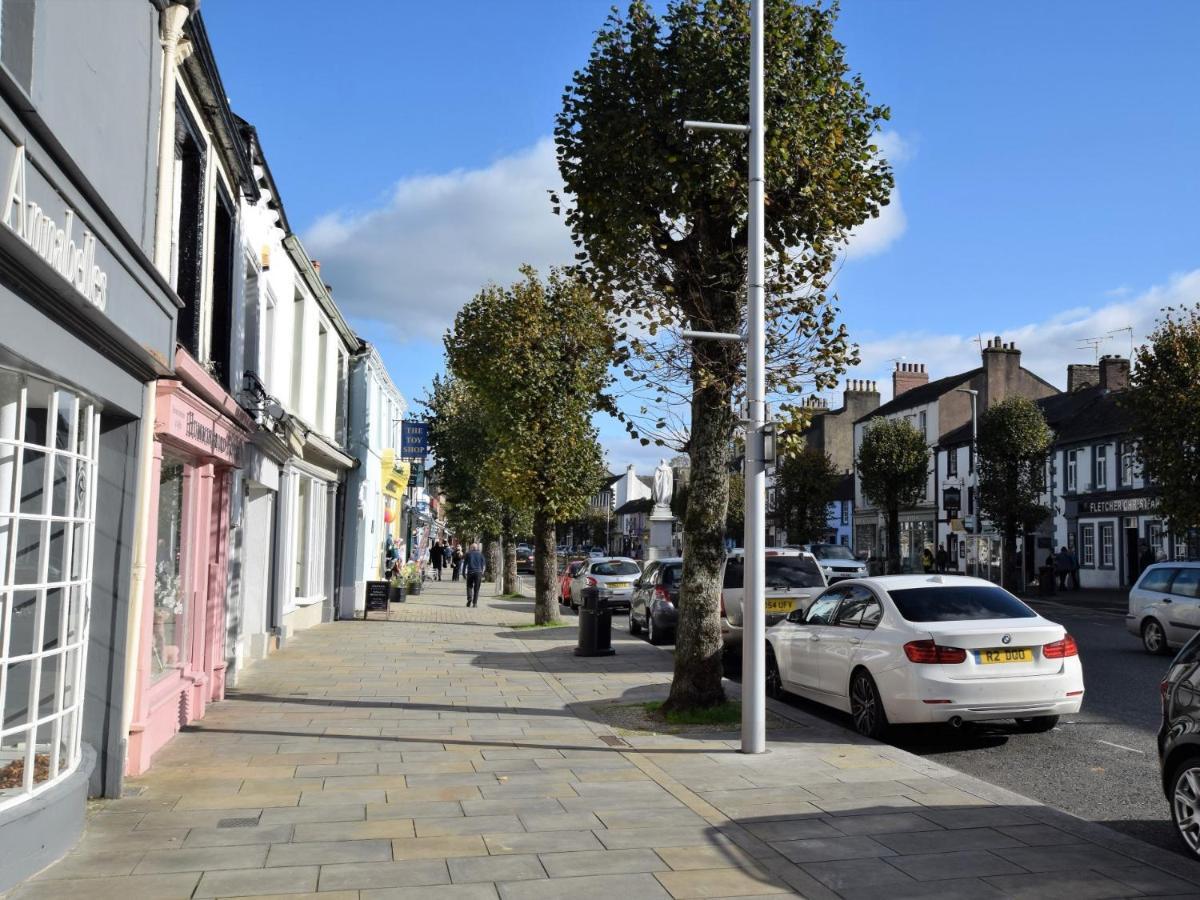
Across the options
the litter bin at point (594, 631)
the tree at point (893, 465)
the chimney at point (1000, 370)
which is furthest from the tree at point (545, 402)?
the chimney at point (1000, 370)

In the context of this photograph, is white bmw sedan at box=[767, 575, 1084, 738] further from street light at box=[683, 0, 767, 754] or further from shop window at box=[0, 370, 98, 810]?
shop window at box=[0, 370, 98, 810]

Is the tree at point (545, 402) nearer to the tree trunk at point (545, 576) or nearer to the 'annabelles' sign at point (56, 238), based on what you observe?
the tree trunk at point (545, 576)

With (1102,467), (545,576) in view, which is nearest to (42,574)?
(545,576)

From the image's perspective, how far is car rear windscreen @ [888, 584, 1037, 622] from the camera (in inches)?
392

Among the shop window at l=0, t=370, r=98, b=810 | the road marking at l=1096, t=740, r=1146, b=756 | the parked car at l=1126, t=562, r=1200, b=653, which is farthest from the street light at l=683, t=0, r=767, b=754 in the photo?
the parked car at l=1126, t=562, r=1200, b=653

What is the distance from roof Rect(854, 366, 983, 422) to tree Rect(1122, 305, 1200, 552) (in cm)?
2806

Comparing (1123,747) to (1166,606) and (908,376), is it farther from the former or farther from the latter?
(908,376)

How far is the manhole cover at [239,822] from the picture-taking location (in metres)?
6.78

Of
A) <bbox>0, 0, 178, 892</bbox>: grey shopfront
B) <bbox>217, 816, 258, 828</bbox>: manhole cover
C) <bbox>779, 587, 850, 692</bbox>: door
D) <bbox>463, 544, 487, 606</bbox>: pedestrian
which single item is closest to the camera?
<bbox>0, 0, 178, 892</bbox>: grey shopfront

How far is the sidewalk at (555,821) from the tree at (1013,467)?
30.4m

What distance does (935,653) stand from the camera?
9383 millimetres

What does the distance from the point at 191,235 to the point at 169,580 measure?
3464mm

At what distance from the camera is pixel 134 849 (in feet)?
20.4

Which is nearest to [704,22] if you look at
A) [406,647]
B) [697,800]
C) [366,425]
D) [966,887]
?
[697,800]
